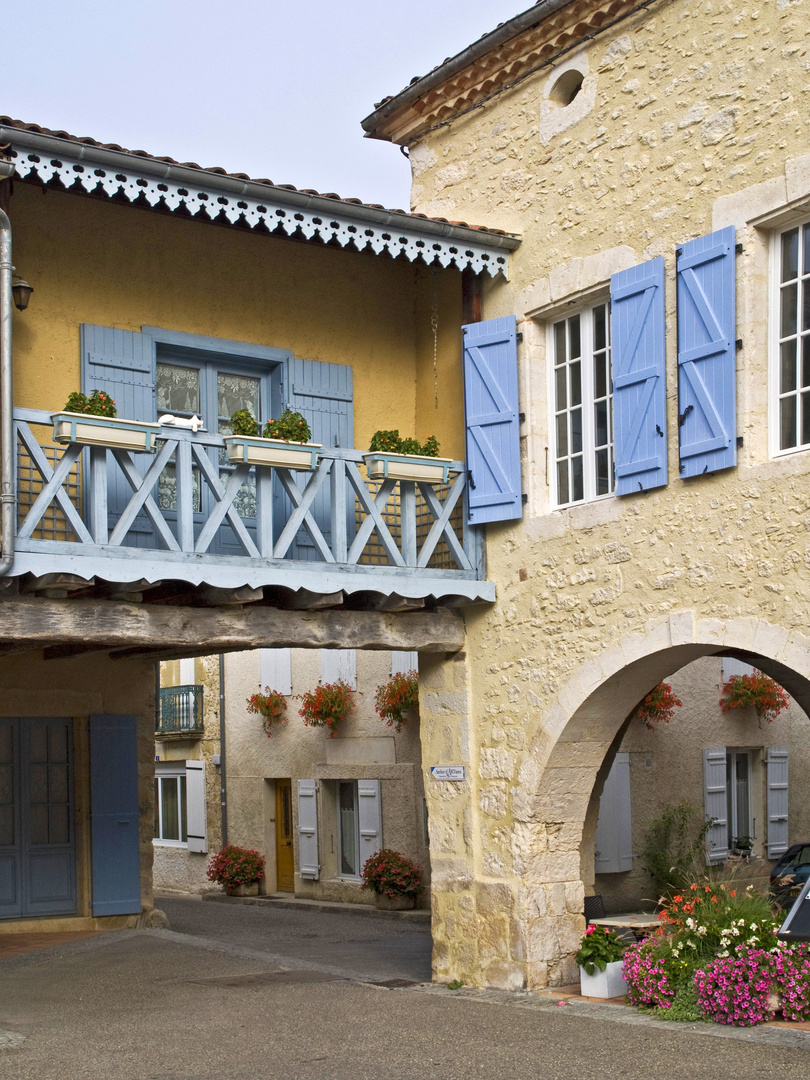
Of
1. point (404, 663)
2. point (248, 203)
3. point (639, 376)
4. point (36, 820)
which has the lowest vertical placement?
point (36, 820)

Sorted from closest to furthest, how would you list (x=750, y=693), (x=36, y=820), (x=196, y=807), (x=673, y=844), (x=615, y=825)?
(x=36, y=820), (x=615, y=825), (x=673, y=844), (x=750, y=693), (x=196, y=807)

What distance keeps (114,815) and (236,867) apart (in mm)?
5929

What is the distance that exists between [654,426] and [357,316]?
2.69 metres

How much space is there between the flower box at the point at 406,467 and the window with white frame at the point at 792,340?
7.44ft

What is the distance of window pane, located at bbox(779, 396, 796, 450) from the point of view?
6922mm

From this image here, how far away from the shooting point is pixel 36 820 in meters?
11.4

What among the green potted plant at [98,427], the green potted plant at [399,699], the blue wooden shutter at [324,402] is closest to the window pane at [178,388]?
the blue wooden shutter at [324,402]

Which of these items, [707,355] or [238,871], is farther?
[238,871]

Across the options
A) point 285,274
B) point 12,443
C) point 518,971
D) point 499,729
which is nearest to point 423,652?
point 499,729

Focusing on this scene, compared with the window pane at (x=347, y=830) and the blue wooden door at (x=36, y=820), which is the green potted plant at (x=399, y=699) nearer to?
the window pane at (x=347, y=830)

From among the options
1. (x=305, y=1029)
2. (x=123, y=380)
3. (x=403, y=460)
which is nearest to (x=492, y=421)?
(x=403, y=460)

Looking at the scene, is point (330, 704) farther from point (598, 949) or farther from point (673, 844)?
point (598, 949)

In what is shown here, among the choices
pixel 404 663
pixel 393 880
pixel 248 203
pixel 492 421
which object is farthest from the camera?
pixel 404 663

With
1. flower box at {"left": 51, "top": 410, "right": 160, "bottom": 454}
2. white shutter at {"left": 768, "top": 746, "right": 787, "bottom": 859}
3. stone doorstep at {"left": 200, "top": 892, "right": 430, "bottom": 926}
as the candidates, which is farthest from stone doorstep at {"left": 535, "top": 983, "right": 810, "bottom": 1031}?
white shutter at {"left": 768, "top": 746, "right": 787, "bottom": 859}
